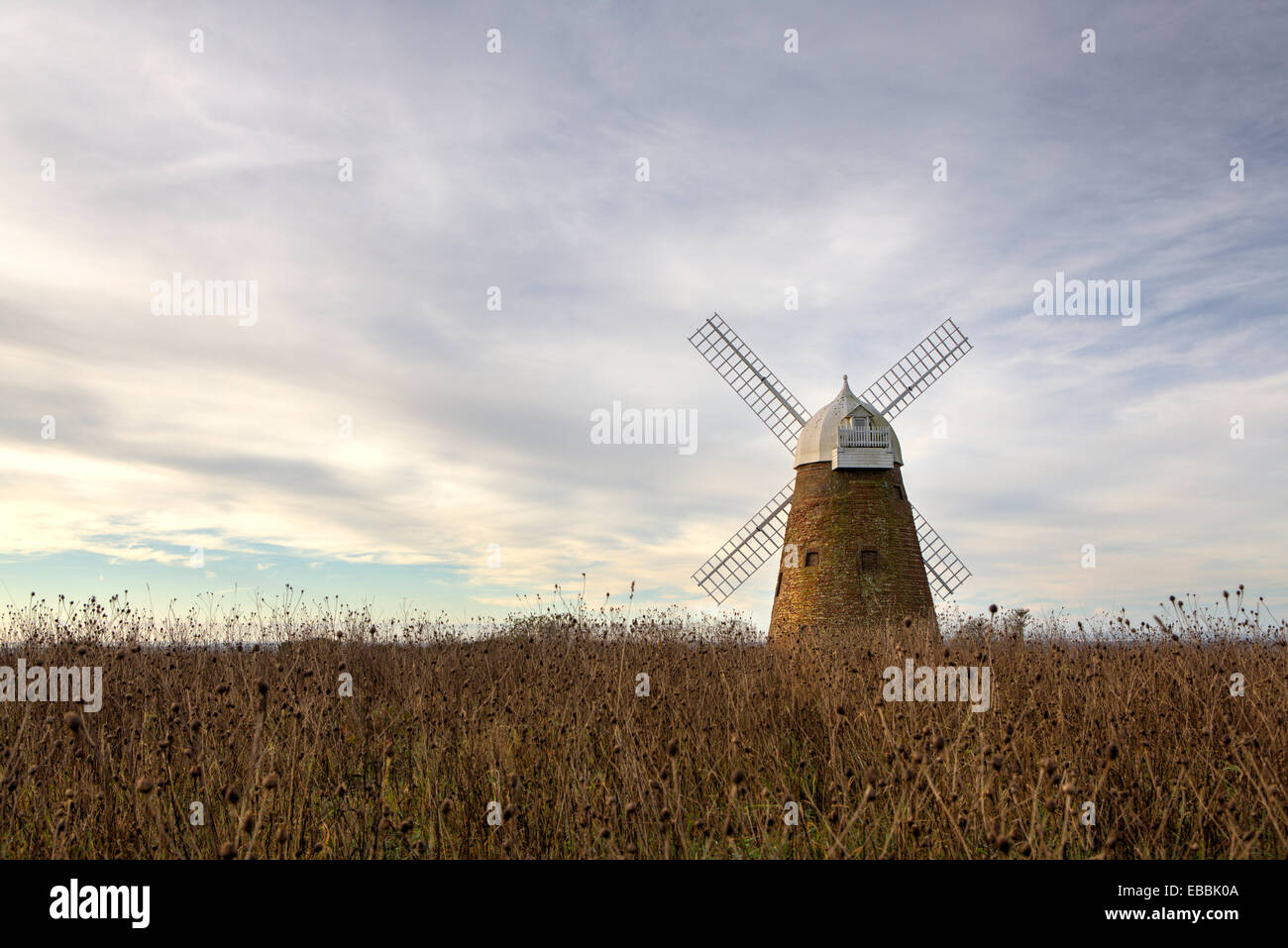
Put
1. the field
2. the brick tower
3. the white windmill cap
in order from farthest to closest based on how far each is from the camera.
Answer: the white windmill cap
the brick tower
the field

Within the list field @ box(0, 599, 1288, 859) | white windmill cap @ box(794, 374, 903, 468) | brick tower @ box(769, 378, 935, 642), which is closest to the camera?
field @ box(0, 599, 1288, 859)

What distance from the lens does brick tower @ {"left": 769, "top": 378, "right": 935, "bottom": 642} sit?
51.2 ft

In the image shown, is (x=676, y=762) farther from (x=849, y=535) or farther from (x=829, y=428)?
(x=829, y=428)

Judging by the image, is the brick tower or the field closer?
the field

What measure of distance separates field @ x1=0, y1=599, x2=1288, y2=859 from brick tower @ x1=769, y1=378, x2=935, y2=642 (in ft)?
17.1

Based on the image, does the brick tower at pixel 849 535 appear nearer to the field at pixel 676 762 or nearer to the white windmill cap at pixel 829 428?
the white windmill cap at pixel 829 428

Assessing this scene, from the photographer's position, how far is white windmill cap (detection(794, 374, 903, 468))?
16641 mm

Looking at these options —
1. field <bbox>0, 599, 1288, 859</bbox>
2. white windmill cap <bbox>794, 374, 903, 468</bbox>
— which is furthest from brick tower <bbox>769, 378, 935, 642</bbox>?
field <bbox>0, 599, 1288, 859</bbox>

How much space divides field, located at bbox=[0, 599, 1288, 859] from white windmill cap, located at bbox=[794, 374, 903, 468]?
22.6 feet

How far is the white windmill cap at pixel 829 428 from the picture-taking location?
16.6 meters

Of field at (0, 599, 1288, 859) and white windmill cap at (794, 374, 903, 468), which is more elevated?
white windmill cap at (794, 374, 903, 468)

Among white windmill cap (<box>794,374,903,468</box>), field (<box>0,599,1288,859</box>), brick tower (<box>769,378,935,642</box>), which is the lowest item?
field (<box>0,599,1288,859</box>)

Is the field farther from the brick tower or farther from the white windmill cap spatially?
the white windmill cap
